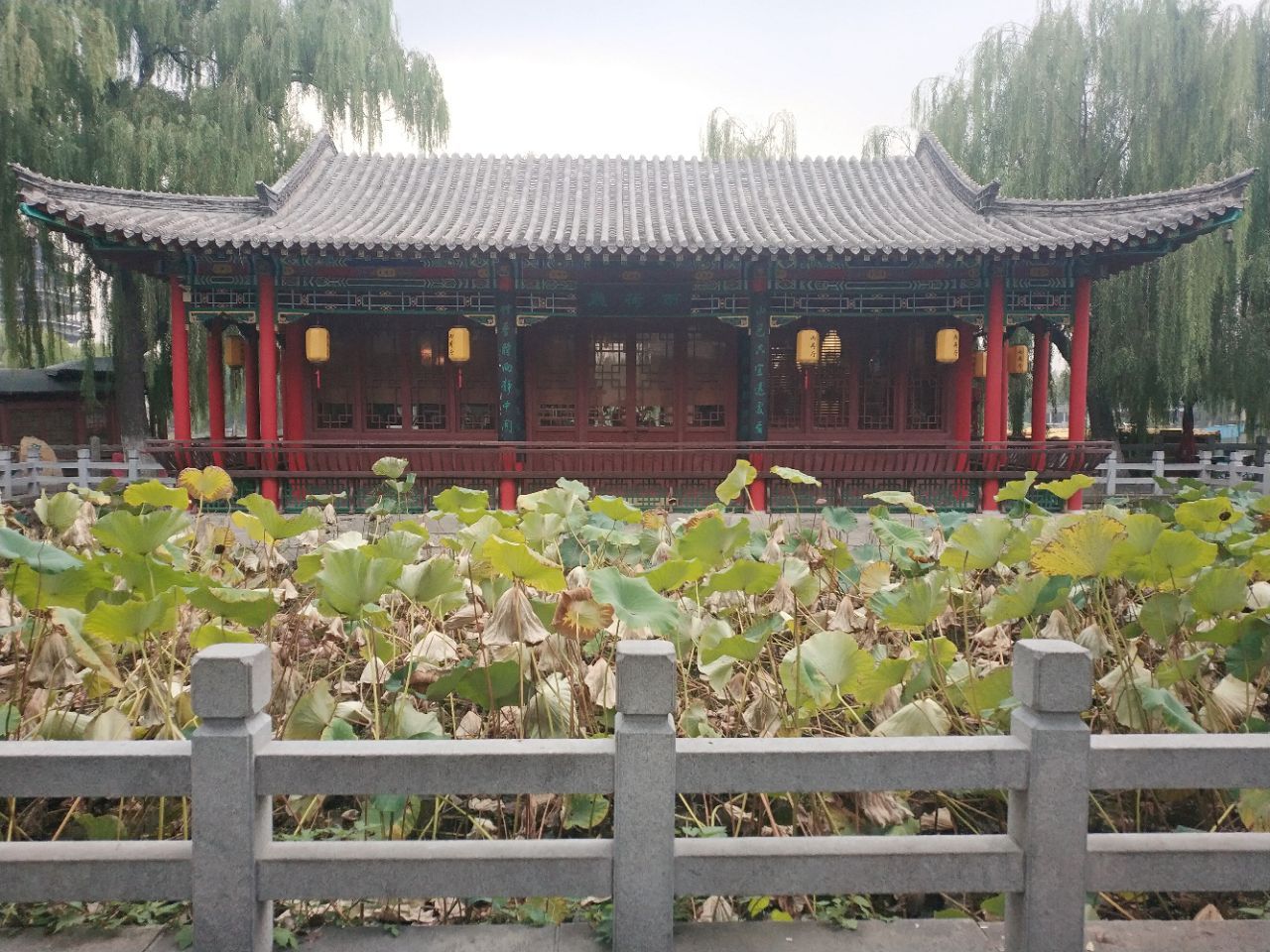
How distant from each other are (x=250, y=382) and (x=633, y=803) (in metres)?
10.1

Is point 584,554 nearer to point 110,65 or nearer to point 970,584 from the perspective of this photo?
point 970,584

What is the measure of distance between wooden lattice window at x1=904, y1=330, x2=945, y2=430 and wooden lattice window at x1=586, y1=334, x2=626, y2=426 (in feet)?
11.1

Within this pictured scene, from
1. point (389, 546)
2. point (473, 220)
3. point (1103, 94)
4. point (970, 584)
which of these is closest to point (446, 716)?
point (389, 546)

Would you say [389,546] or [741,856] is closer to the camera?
[741,856]

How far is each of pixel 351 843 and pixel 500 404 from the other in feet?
25.3

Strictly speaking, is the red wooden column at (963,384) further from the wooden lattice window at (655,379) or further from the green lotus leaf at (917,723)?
the green lotus leaf at (917,723)

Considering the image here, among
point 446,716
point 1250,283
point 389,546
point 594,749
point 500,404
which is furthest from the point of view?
point 1250,283

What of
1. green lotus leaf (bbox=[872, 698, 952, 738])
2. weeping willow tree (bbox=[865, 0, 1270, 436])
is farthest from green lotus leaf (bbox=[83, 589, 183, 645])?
weeping willow tree (bbox=[865, 0, 1270, 436])

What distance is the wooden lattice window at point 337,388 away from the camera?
9.79 meters

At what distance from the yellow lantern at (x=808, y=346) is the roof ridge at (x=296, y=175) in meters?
6.19

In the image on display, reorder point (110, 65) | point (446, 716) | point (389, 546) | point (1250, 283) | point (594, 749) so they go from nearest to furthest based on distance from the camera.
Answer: point (594, 749) < point (389, 546) < point (446, 716) < point (110, 65) < point (1250, 283)

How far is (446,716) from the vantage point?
9.86 ft

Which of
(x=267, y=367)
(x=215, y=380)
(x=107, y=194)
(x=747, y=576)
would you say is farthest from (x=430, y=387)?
(x=747, y=576)

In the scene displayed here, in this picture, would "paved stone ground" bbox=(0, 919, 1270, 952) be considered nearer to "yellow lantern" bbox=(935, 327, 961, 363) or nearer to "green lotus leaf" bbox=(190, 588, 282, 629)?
"green lotus leaf" bbox=(190, 588, 282, 629)
